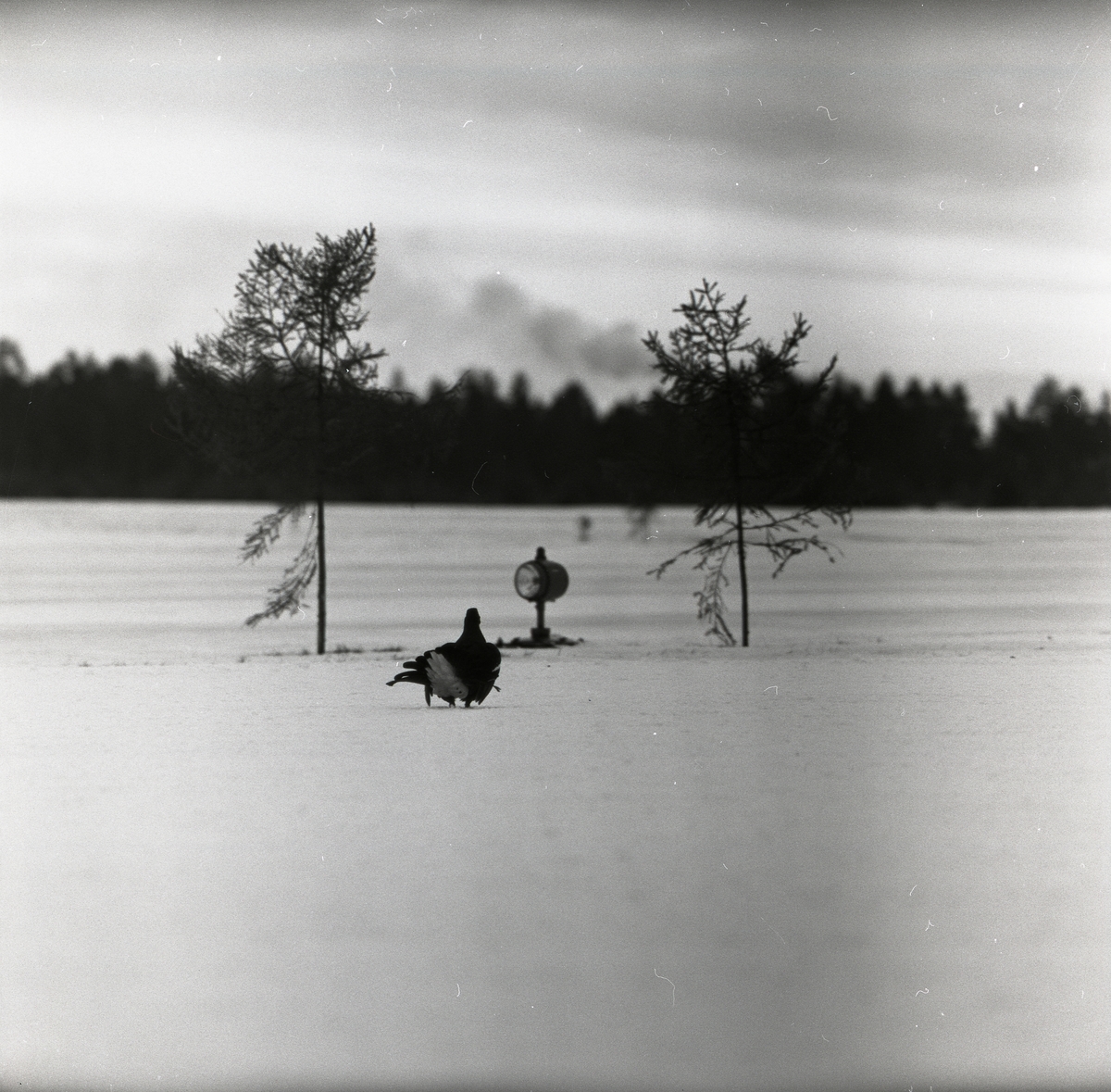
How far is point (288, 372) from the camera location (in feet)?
61.3

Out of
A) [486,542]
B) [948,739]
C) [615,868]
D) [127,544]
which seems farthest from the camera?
[486,542]

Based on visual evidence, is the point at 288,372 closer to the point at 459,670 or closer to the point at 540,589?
the point at 540,589

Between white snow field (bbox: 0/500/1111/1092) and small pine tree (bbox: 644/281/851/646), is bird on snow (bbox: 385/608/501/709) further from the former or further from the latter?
small pine tree (bbox: 644/281/851/646)

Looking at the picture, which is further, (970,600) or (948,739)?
(970,600)

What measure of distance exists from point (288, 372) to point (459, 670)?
7.67 m

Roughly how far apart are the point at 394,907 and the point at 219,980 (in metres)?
0.95

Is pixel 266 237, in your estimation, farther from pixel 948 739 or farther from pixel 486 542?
pixel 486 542

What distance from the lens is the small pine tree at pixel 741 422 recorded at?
19.4 meters

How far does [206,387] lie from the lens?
1852 centimetres

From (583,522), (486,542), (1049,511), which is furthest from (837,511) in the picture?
(1049,511)

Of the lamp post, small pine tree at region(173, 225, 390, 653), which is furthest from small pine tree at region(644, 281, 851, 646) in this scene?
small pine tree at region(173, 225, 390, 653)

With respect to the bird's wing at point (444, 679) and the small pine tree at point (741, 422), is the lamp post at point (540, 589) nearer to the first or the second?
the small pine tree at point (741, 422)

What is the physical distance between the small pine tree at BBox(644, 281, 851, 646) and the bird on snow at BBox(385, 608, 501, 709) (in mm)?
7341

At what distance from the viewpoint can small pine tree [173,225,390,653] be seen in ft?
60.6
